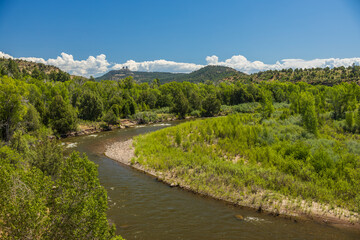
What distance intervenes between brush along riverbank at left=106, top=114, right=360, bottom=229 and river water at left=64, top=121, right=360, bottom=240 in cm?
87

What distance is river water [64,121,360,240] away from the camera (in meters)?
11.2

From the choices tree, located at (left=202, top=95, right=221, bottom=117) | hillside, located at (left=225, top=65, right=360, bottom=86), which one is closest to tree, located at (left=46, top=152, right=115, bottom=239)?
tree, located at (left=202, top=95, right=221, bottom=117)

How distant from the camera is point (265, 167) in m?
17.8

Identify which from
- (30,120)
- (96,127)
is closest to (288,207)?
(30,120)

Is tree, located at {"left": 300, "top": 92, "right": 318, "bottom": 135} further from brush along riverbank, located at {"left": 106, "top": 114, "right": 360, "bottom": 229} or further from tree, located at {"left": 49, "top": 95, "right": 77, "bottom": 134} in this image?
tree, located at {"left": 49, "top": 95, "right": 77, "bottom": 134}

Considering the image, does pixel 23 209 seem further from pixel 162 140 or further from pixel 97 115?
pixel 97 115

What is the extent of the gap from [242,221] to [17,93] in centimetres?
3230

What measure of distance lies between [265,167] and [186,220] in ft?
29.8

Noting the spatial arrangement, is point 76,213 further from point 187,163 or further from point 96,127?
point 96,127

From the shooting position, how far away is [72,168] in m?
8.11

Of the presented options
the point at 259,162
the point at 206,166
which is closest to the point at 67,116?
the point at 206,166

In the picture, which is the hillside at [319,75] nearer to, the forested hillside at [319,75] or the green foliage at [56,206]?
the forested hillside at [319,75]

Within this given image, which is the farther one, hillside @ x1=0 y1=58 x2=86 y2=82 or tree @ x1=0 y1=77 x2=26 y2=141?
hillside @ x1=0 y1=58 x2=86 y2=82

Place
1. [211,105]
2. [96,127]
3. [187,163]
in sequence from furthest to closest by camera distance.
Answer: [211,105] < [96,127] < [187,163]
